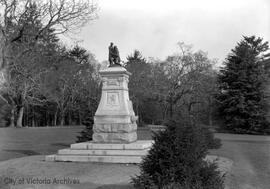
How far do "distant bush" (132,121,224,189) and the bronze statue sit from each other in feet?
26.8

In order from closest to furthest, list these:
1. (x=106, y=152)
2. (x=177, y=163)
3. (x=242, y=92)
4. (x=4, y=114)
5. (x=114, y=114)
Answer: (x=177, y=163)
(x=106, y=152)
(x=114, y=114)
(x=242, y=92)
(x=4, y=114)

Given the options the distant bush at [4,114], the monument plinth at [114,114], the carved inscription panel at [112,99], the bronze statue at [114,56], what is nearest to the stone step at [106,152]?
the monument plinth at [114,114]

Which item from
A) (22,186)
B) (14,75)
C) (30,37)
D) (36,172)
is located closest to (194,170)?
(22,186)

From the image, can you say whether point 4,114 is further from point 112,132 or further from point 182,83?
point 112,132

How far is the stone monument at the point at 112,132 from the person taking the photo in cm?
1166

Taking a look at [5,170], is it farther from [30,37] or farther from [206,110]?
[206,110]

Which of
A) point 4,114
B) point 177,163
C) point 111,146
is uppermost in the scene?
point 4,114

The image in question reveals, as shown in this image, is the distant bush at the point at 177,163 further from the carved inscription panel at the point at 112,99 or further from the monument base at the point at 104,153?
the carved inscription panel at the point at 112,99

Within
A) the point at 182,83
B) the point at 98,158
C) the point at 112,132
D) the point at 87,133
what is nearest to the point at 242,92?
the point at 182,83

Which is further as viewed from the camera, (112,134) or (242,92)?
(242,92)

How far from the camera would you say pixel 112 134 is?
1289 cm

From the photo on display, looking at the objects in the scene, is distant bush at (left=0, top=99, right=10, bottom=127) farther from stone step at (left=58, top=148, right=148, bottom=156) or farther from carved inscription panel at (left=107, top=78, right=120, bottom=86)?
stone step at (left=58, top=148, right=148, bottom=156)

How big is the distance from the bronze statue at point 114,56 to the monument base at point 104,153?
4.00m

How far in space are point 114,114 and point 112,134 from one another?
84cm
